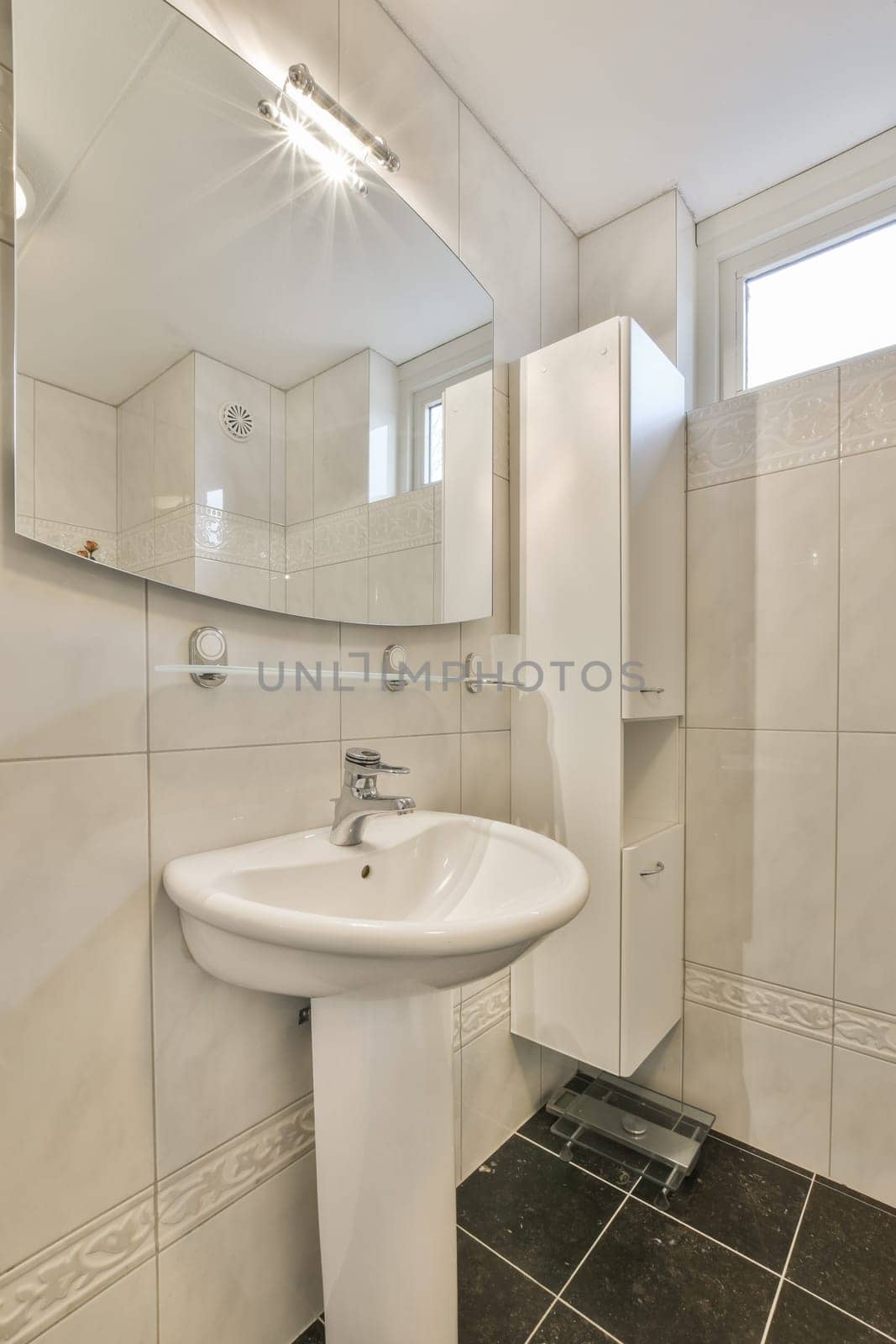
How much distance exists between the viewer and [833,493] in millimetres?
1342

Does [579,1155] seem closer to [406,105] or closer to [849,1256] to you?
[849,1256]

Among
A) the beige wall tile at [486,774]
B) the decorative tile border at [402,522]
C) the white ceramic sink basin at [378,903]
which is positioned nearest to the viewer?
the white ceramic sink basin at [378,903]

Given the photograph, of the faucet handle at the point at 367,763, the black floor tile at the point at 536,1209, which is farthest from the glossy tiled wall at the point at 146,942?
the black floor tile at the point at 536,1209

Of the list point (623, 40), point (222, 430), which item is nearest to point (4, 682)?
point (222, 430)

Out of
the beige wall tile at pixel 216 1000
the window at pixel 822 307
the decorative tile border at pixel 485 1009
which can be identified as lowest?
the decorative tile border at pixel 485 1009

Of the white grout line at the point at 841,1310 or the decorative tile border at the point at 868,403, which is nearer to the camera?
the white grout line at the point at 841,1310

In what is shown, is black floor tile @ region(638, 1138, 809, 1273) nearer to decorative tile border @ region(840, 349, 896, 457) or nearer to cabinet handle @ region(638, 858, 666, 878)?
cabinet handle @ region(638, 858, 666, 878)

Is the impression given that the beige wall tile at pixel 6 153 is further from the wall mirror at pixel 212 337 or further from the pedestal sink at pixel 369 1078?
the pedestal sink at pixel 369 1078

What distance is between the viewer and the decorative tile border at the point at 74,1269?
2.33 ft

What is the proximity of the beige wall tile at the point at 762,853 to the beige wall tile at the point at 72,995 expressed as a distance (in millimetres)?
1228

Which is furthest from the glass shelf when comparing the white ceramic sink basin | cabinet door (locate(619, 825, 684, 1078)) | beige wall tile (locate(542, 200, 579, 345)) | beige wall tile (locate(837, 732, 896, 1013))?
beige wall tile (locate(542, 200, 579, 345))

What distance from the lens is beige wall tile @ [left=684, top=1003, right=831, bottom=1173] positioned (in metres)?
1.35

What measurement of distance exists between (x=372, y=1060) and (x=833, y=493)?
1388mm

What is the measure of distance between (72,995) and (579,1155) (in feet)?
3.89
